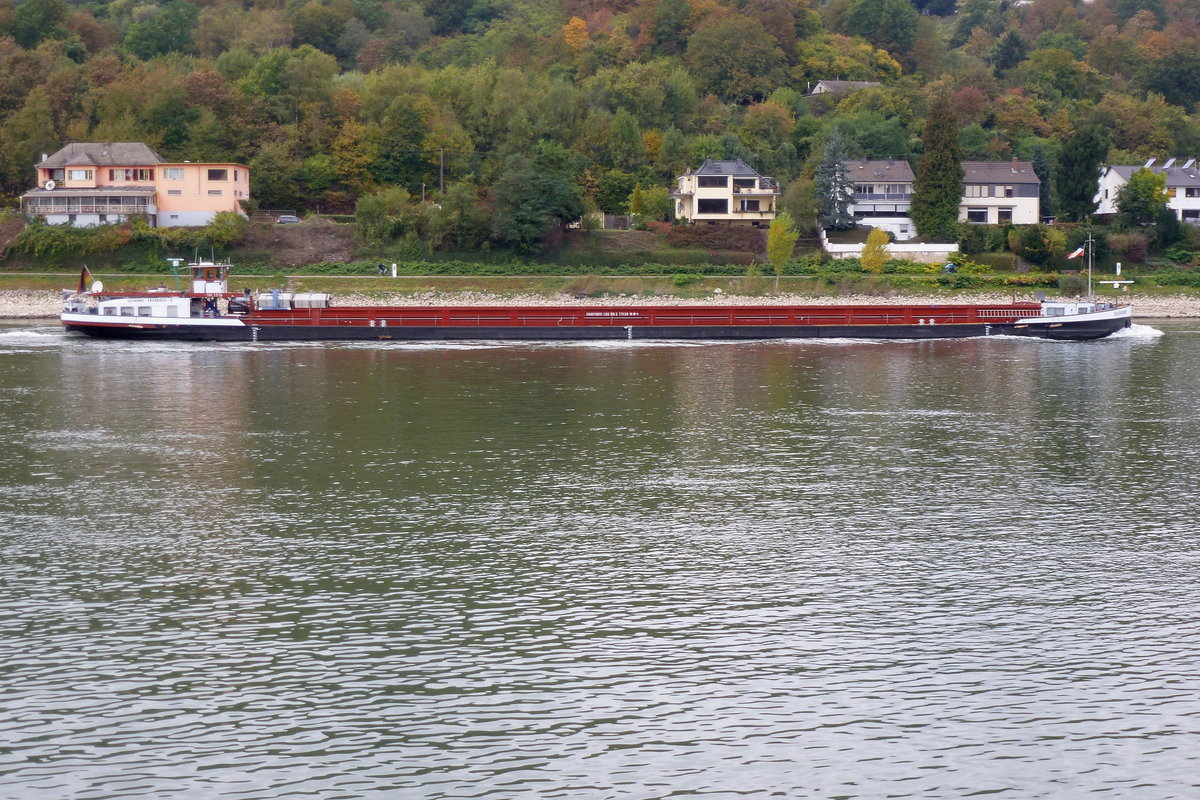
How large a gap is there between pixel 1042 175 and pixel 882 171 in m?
15.0

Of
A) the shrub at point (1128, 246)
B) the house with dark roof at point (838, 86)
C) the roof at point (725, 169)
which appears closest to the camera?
the shrub at point (1128, 246)

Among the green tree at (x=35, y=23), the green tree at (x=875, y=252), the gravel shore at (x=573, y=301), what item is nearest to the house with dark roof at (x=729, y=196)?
the green tree at (x=875, y=252)

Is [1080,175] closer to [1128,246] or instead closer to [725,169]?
[1128,246]

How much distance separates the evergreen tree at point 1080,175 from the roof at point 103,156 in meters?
65.4

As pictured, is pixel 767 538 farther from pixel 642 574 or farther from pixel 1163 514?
pixel 1163 514

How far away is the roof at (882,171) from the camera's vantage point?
313 ft

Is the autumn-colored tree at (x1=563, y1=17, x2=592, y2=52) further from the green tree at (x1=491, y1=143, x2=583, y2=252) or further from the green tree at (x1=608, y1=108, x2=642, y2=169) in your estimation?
the green tree at (x1=491, y1=143, x2=583, y2=252)

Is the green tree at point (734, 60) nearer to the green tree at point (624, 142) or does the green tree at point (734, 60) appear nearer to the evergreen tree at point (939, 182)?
the green tree at point (624, 142)

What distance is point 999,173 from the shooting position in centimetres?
9644

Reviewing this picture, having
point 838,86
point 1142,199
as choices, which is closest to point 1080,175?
point 1142,199

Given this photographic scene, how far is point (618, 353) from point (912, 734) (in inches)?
1658

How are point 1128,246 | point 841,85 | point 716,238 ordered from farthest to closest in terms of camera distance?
point 841,85, point 716,238, point 1128,246

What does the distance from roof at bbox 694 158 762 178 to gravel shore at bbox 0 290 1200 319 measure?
764 inches

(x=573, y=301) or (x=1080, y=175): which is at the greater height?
(x=1080, y=175)
